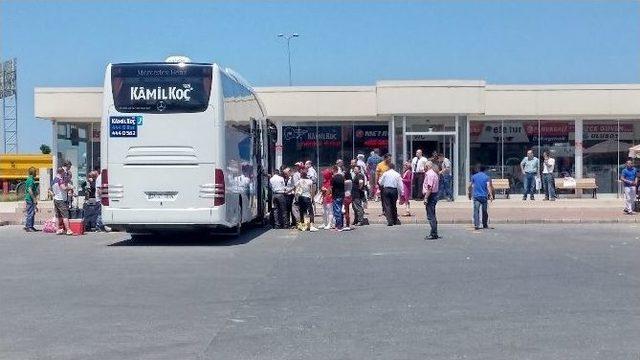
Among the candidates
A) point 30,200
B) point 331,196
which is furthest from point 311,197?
point 30,200

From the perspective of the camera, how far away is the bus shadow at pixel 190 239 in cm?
1980

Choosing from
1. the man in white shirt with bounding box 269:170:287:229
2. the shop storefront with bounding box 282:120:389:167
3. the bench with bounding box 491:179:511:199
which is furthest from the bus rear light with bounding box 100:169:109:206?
the bench with bounding box 491:179:511:199

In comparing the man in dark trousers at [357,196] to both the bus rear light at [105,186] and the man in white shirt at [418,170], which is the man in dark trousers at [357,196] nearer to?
the man in white shirt at [418,170]

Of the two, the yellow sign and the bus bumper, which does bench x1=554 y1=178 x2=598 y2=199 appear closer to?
the bus bumper

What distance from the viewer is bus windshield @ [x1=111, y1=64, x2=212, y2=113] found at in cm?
1847

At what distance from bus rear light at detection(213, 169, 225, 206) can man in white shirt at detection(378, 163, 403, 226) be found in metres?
5.86

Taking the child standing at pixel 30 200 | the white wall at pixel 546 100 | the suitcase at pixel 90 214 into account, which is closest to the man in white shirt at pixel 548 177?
the white wall at pixel 546 100

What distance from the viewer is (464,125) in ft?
111

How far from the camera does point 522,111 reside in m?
34.2

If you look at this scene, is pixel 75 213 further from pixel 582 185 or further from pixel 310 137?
pixel 582 185

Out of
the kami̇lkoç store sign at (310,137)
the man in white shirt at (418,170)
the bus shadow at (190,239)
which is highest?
the kami̇lkoç store sign at (310,137)

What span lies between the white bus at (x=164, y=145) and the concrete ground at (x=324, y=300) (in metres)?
0.83

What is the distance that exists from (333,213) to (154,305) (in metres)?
12.5

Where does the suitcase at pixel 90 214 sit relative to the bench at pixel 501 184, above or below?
below
